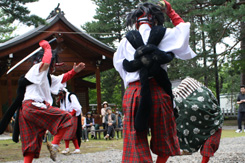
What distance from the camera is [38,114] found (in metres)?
4.54

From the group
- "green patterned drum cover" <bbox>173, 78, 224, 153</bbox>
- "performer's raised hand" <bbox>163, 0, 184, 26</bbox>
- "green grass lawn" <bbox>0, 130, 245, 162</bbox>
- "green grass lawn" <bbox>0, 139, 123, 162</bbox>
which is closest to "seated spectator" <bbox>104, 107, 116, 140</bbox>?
"green grass lawn" <bbox>0, 130, 245, 162</bbox>

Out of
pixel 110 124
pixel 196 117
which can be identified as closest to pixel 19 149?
pixel 110 124

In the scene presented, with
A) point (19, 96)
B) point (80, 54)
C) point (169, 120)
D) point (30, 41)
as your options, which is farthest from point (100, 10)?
point (169, 120)

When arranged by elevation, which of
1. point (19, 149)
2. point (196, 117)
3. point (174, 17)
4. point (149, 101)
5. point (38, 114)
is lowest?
point (19, 149)

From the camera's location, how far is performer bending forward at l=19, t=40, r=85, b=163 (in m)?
4.49

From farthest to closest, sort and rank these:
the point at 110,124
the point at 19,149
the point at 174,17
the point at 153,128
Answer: the point at 110,124, the point at 19,149, the point at 174,17, the point at 153,128

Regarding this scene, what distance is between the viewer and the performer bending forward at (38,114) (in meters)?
4.49

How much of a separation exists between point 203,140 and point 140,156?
2.18m

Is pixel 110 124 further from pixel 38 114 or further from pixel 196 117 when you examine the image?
pixel 38 114

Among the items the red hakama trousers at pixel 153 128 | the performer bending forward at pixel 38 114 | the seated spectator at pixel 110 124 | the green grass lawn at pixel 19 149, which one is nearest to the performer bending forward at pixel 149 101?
the red hakama trousers at pixel 153 128

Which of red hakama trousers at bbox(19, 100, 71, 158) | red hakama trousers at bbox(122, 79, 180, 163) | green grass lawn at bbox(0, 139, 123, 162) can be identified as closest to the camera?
red hakama trousers at bbox(122, 79, 180, 163)

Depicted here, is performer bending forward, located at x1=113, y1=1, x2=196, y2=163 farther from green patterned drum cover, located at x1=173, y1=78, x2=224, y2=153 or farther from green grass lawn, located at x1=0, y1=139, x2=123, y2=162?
green grass lawn, located at x1=0, y1=139, x2=123, y2=162

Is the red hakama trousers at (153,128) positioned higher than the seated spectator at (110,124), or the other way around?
the red hakama trousers at (153,128)

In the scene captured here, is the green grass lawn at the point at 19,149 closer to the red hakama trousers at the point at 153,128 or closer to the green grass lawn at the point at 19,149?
the green grass lawn at the point at 19,149
